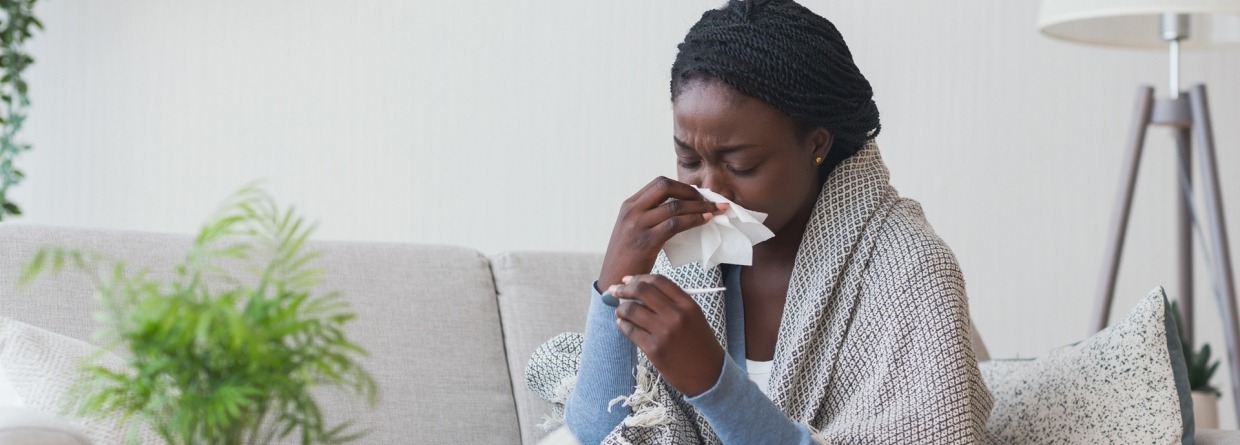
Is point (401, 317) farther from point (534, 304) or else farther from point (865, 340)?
point (865, 340)

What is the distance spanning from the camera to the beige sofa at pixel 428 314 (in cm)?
154

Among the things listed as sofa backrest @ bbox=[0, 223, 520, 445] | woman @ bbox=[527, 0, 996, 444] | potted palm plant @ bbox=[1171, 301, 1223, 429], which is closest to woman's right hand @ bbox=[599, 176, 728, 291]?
woman @ bbox=[527, 0, 996, 444]

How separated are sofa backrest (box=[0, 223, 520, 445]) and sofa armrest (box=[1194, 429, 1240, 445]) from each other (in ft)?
3.18

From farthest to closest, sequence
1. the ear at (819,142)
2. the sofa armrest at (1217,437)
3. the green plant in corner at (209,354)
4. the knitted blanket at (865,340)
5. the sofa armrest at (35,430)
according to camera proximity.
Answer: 1. the sofa armrest at (1217,437)
2. the ear at (819,142)
3. the knitted blanket at (865,340)
4. the sofa armrest at (35,430)
5. the green plant in corner at (209,354)

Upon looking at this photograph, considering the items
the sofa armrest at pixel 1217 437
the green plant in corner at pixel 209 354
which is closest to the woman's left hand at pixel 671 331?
the green plant in corner at pixel 209 354

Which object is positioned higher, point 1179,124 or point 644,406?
point 644,406

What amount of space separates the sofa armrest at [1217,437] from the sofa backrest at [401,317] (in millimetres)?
969

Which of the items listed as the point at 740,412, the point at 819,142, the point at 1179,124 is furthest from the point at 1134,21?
the point at 740,412

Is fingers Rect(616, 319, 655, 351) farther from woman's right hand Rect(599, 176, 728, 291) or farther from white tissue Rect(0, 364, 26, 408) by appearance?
white tissue Rect(0, 364, 26, 408)

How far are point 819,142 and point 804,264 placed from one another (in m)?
0.16

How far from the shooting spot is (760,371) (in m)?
1.58

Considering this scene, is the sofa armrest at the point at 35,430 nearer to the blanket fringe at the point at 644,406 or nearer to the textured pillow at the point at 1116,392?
the blanket fringe at the point at 644,406

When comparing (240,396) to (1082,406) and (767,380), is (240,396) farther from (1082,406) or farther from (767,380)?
(1082,406)

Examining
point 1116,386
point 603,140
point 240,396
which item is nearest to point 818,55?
point 1116,386
